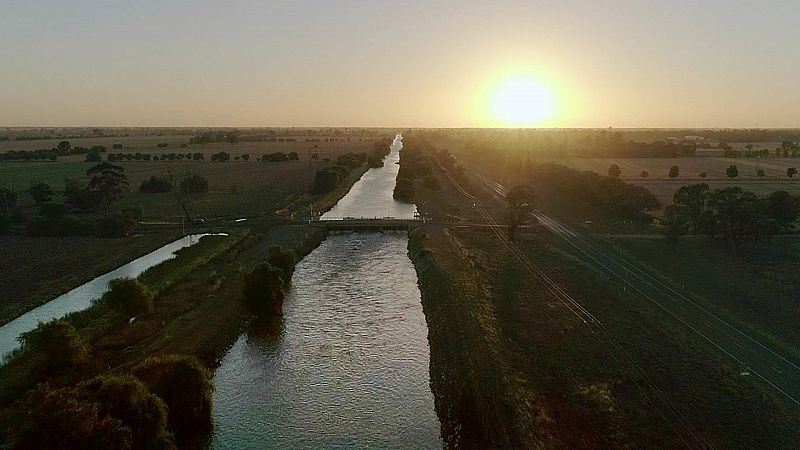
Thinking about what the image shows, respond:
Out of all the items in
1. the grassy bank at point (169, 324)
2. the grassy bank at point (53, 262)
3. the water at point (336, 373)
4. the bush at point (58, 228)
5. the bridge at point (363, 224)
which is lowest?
the water at point (336, 373)

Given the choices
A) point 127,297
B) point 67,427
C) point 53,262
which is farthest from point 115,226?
point 67,427

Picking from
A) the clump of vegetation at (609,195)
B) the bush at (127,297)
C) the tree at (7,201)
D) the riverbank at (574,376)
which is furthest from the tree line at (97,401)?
the clump of vegetation at (609,195)

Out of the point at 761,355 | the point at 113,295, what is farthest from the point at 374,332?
the point at 761,355

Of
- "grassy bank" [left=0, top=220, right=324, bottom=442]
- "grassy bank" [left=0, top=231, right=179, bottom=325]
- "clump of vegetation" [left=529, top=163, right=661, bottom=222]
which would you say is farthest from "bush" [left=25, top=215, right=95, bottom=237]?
"clump of vegetation" [left=529, top=163, right=661, bottom=222]

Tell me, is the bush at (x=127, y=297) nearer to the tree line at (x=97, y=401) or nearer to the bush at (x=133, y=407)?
the tree line at (x=97, y=401)

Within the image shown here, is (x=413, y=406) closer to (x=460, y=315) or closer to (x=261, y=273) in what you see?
(x=460, y=315)

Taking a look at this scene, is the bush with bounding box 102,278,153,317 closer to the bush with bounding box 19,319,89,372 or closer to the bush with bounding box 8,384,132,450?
the bush with bounding box 19,319,89,372
